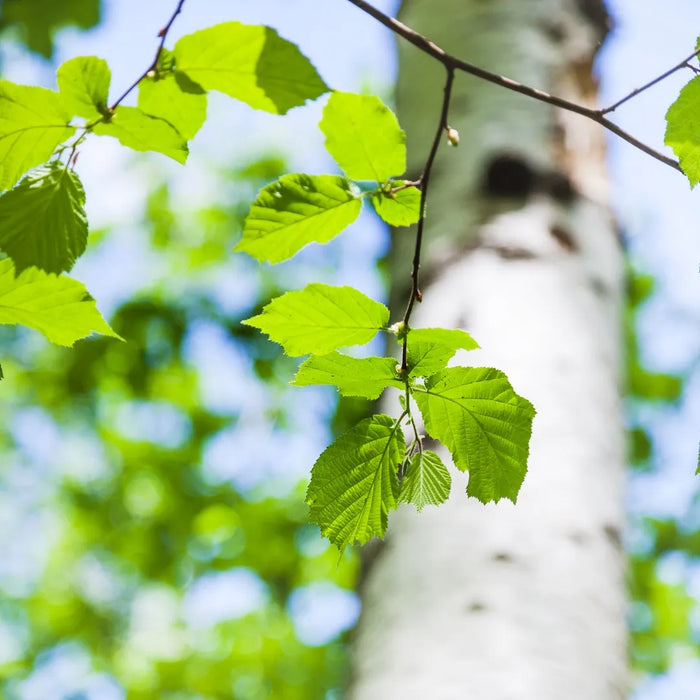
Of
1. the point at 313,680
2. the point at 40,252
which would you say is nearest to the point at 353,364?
the point at 40,252

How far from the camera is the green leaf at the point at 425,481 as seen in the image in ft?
1.80

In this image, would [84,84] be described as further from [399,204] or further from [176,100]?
[399,204]

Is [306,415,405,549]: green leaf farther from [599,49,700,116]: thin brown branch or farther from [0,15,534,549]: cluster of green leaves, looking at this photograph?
[599,49,700,116]: thin brown branch

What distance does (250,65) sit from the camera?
1.53 ft

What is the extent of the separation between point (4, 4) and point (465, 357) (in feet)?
7.51

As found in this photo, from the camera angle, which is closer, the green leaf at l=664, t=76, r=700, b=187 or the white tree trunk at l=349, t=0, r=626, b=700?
the green leaf at l=664, t=76, r=700, b=187

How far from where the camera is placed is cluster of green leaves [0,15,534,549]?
1.56 ft

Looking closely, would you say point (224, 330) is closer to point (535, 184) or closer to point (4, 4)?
point (4, 4)

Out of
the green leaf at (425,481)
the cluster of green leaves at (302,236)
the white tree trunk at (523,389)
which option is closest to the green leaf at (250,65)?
the cluster of green leaves at (302,236)

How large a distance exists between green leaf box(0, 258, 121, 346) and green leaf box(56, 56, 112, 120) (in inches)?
5.4

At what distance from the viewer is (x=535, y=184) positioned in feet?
4.07

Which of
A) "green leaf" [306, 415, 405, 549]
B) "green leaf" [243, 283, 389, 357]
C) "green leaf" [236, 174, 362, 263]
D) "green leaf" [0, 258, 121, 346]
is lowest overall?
"green leaf" [306, 415, 405, 549]

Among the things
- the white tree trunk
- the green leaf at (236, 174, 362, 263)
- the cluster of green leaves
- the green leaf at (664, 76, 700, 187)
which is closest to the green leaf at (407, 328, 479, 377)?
the cluster of green leaves

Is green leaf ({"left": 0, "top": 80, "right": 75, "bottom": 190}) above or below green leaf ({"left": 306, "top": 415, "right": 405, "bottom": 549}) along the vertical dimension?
above
